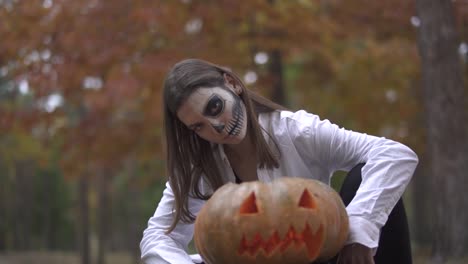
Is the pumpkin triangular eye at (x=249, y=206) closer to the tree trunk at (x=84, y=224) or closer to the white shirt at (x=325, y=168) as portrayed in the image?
the white shirt at (x=325, y=168)

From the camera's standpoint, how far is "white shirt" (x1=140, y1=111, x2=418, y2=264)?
2547 mm

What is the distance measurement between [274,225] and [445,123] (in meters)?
4.21

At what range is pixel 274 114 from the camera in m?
3.04

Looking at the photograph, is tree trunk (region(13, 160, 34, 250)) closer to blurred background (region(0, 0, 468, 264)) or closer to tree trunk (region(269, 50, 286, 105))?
blurred background (region(0, 0, 468, 264))

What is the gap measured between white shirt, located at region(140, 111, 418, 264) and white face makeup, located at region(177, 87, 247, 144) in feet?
0.77

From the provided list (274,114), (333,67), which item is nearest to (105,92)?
(333,67)

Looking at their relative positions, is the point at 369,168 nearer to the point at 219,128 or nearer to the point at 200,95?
the point at 219,128

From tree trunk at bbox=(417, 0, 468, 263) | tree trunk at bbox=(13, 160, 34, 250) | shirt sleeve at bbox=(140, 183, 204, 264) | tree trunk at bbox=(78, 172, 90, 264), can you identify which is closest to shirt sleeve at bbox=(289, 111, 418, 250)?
shirt sleeve at bbox=(140, 183, 204, 264)

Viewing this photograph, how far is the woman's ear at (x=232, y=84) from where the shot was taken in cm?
Answer: 286

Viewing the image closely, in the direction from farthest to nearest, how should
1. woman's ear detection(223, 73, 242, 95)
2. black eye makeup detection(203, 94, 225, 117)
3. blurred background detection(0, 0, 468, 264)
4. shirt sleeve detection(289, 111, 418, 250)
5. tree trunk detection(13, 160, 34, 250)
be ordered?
tree trunk detection(13, 160, 34, 250) < blurred background detection(0, 0, 468, 264) < woman's ear detection(223, 73, 242, 95) < black eye makeup detection(203, 94, 225, 117) < shirt sleeve detection(289, 111, 418, 250)

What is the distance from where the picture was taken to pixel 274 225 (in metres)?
2.39

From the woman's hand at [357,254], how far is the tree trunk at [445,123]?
3846mm

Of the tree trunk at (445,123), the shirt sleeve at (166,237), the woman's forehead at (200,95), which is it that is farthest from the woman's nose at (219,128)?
the tree trunk at (445,123)

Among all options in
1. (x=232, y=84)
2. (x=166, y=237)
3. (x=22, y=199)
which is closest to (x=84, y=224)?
(x=22, y=199)
